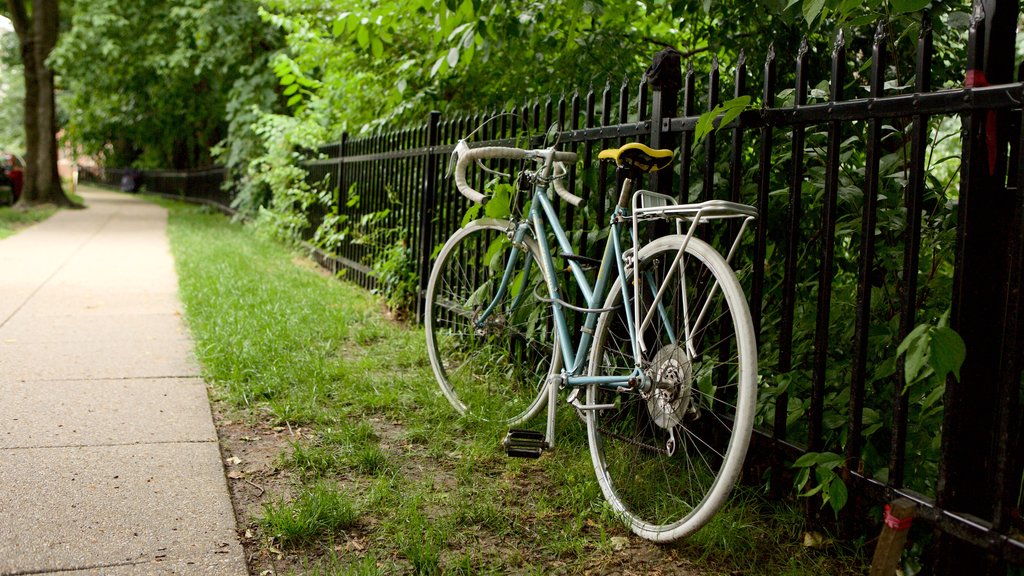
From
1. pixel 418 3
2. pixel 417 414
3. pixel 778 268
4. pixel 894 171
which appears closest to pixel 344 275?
pixel 418 3

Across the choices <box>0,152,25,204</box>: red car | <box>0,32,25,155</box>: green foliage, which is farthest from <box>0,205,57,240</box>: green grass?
<box>0,32,25,155</box>: green foliage

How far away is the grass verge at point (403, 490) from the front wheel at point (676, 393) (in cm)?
13

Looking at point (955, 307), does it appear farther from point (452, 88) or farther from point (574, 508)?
point (452, 88)

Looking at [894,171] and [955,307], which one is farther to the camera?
[894,171]

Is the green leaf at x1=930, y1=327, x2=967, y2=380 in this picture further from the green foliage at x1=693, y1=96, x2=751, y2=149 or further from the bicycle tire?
the bicycle tire

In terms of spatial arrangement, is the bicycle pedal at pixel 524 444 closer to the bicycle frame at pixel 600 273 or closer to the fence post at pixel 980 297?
the bicycle frame at pixel 600 273

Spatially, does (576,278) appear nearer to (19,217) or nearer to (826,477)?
(826,477)

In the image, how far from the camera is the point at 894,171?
2951 mm

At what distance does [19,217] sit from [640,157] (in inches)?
628

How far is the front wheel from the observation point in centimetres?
254

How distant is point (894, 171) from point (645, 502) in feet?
4.49

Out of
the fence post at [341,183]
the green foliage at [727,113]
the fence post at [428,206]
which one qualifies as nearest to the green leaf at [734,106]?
the green foliage at [727,113]

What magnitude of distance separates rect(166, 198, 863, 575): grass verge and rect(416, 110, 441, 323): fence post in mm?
739

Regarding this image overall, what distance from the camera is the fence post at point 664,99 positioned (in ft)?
11.1
